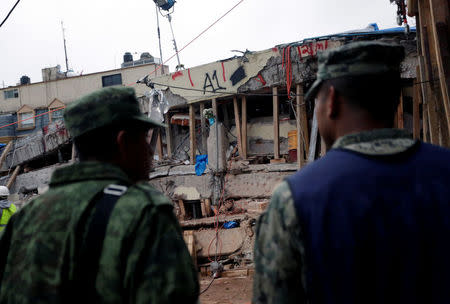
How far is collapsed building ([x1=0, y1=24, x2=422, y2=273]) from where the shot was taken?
32.9 ft

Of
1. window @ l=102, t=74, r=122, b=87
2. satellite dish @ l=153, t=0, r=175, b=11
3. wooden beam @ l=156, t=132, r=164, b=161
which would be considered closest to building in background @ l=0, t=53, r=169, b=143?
window @ l=102, t=74, r=122, b=87

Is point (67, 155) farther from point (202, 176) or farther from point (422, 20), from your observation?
point (422, 20)

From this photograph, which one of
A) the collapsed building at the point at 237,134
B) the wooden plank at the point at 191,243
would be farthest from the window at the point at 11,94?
the wooden plank at the point at 191,243

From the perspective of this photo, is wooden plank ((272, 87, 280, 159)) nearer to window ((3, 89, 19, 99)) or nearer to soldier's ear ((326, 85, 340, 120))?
soldier's ear ((326, 85, 340, 120))

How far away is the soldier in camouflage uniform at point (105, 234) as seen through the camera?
126 cm

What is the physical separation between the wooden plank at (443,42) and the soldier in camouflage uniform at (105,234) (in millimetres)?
3282

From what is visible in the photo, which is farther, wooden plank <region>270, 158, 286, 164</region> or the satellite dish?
the satellite dish

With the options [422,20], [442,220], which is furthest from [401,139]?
[422,20]

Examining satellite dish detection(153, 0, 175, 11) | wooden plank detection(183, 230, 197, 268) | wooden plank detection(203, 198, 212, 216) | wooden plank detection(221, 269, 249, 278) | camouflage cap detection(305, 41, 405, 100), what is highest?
satellite dish detection(153, 0, 175, 11)

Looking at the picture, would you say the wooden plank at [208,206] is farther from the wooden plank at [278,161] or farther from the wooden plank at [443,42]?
the wooden plank at [443,42]

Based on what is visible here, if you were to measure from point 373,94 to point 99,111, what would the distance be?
1.05m

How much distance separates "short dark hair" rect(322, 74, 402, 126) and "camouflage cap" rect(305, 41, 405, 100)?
0.02m

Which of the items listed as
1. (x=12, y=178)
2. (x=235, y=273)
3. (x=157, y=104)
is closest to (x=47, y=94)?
(x=12, y=178)

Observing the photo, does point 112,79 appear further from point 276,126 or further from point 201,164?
point 276,126
